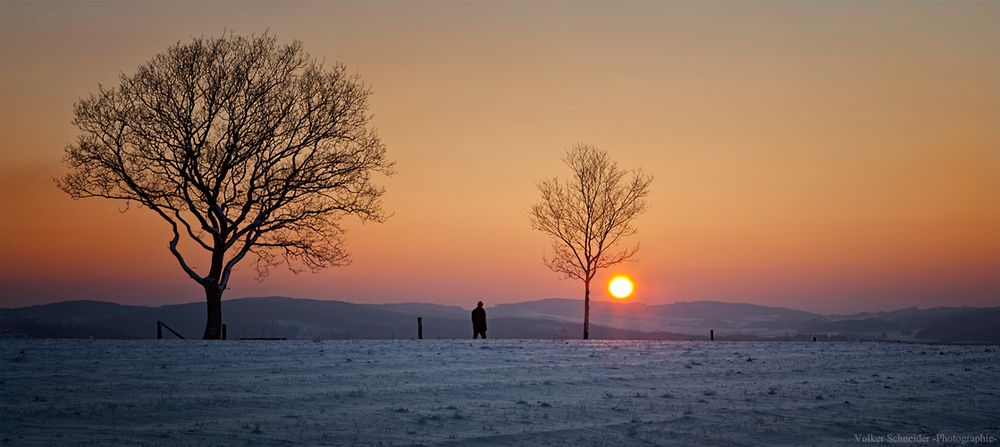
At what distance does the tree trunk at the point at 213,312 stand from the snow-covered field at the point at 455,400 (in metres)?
16.1

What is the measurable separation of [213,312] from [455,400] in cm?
2789

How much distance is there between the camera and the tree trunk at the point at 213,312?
4041cm

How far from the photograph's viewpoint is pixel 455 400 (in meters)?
15.7

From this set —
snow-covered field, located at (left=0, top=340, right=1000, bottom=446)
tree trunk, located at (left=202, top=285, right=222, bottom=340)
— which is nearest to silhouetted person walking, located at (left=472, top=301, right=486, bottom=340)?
tree trunk, located at (left=202, top=285, right=222, bottom=340)

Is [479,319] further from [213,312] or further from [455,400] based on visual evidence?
[455,400]

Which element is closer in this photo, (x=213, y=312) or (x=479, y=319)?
(x=213, y=312)

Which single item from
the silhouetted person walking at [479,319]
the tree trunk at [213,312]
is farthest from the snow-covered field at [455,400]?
the silhouetted person walking at [479,319]

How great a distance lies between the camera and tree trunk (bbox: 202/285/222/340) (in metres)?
40.4

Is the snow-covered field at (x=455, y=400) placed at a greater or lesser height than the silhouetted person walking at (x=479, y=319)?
lesser

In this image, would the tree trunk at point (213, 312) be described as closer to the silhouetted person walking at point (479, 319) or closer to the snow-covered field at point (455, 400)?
the silhouetted person walking at point (479, 319)

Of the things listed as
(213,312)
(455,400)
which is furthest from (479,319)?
(455,400)

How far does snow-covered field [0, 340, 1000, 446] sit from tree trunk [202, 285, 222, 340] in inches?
634

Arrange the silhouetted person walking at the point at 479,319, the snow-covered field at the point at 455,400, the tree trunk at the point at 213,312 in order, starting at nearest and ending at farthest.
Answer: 1. the snow-covered field at the point at 455,400
2. the tree trunk at the point at 213,312
3. the silhouetted person walking at the point at 479,319

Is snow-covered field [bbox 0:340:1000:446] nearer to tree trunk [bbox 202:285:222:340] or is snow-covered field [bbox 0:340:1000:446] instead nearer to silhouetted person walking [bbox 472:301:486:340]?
tree trunk [bbox 202:285:222:340]
